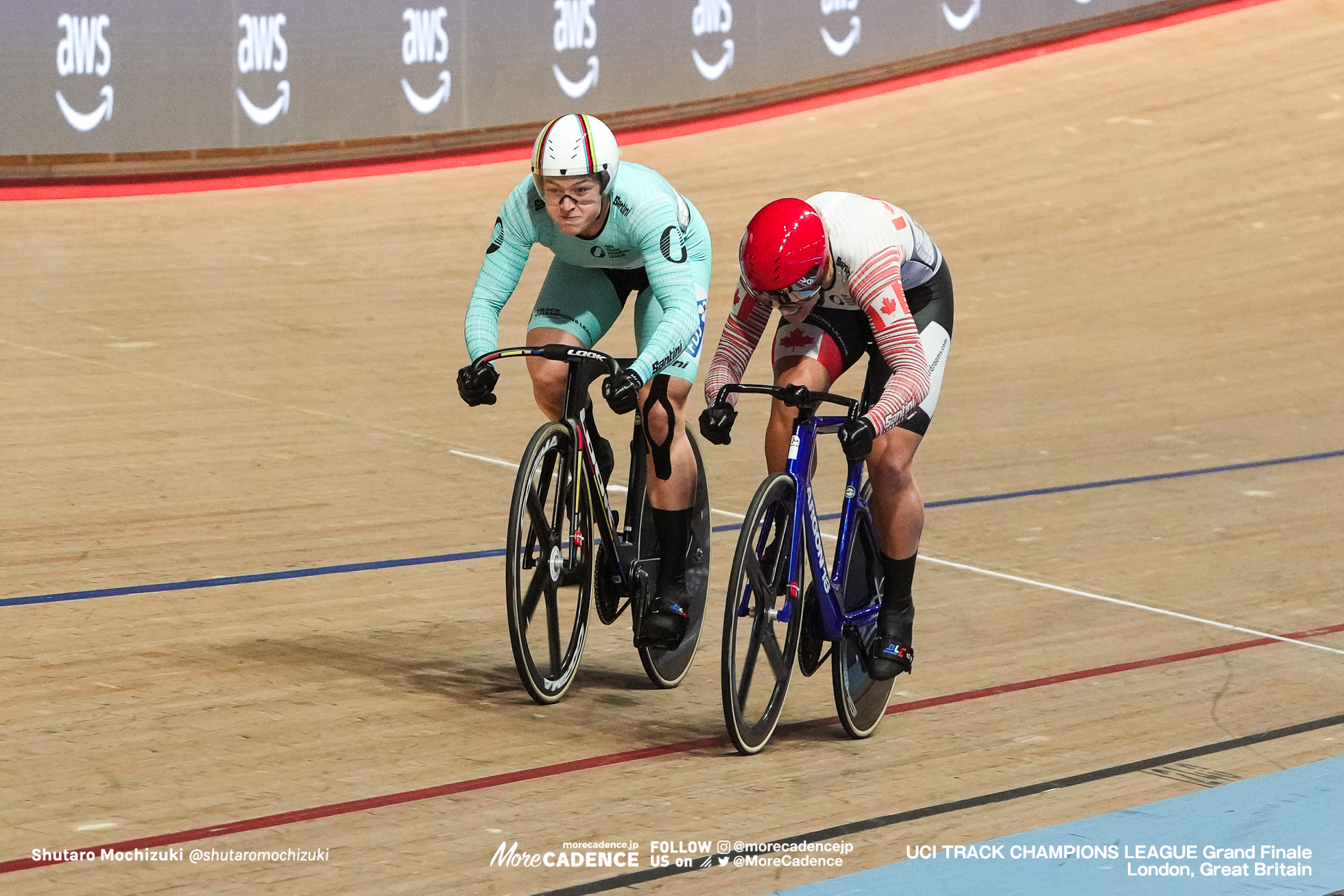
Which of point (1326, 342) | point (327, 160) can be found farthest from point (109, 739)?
point (327, 160)

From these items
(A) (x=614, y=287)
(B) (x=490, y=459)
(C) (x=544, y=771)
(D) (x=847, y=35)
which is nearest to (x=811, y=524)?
(C) (x=544, y=771)

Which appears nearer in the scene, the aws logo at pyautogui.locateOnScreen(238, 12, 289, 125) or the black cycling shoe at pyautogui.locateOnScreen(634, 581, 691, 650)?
the black cycling shoe at pyautogui.locateOnScreen(634, 581, 691, 650)

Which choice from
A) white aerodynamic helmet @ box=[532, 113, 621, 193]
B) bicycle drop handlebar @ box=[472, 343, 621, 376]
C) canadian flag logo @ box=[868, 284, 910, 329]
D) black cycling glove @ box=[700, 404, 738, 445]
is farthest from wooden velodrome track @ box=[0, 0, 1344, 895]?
white aerodynamic helmet @ box=[532, 113, 621, 193]

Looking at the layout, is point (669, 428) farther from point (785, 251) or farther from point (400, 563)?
point (400, 563)

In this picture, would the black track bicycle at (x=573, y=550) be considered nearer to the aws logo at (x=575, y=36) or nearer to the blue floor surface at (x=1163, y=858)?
the blue floor surface at (x=1163, y=858)

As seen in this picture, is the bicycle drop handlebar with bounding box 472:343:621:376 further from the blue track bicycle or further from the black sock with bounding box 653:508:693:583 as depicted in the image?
the black sock with bounding box 653:508:693:583

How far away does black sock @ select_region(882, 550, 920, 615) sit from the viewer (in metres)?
3.40

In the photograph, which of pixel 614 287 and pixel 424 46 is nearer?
pixel 614 287

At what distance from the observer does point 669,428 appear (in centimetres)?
351

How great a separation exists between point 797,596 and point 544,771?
1.91 ft

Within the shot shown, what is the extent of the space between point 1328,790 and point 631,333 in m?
5.21

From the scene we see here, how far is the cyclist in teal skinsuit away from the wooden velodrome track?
17.7 inches

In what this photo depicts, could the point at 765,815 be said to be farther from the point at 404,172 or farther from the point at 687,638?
the point at 404,172

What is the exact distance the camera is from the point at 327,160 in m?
9.98
